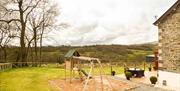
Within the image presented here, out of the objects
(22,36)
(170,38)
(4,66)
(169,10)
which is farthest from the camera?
(22,36)

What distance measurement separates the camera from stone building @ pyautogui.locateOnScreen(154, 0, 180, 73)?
75.4 feet

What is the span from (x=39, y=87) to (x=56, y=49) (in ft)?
176

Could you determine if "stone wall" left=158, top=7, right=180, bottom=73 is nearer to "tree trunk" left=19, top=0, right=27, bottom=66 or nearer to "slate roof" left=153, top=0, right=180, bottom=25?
"slate roof" left=153, top=0, right=180, bottom=25

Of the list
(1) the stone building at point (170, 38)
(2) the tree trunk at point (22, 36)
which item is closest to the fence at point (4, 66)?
(2) the tree trunk at point (22, 36)

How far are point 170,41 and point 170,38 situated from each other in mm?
263

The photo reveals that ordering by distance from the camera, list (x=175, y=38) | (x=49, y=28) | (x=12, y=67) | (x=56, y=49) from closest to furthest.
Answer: (x=175, y=38)
(x=12, y=67)
(x=49, y=28)
(x=56, y=49)

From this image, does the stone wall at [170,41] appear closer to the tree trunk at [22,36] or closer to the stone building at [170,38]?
the stone building at [170,38]

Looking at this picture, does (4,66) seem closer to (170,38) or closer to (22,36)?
(22,36)

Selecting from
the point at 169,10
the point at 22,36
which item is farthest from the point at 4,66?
the point at 169,10

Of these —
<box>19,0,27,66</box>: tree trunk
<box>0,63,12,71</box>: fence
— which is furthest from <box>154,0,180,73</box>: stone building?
<box>19,0,27,66</box>: tree trunk

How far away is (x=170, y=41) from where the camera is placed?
77.9 feet

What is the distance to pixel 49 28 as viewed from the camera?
51.0 m

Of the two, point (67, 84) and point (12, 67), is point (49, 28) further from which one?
point (67, 84)

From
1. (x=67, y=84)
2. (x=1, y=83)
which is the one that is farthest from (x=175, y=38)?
(x=1, y=83)
